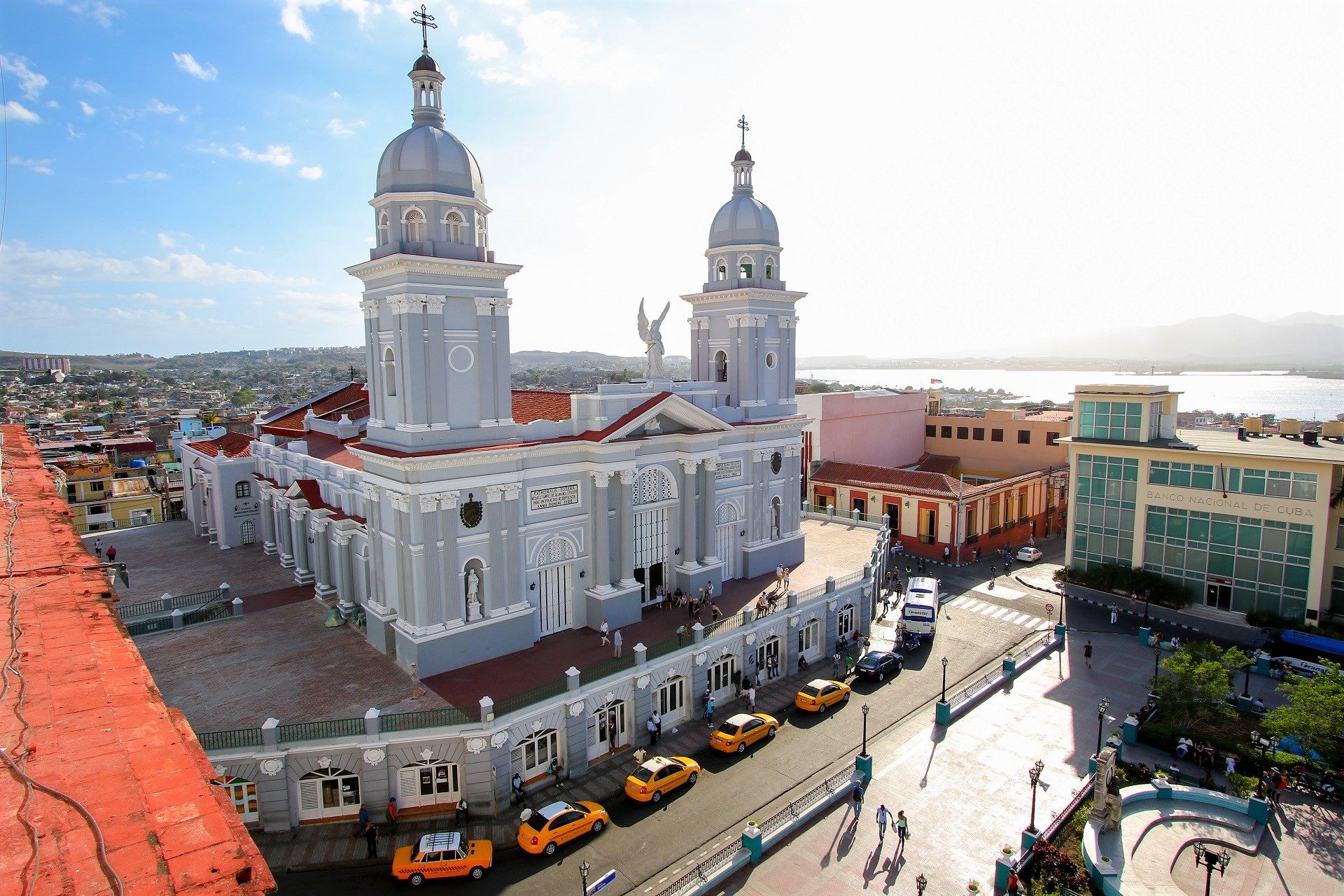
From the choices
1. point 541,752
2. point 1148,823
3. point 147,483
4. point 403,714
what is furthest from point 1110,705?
point 147,483

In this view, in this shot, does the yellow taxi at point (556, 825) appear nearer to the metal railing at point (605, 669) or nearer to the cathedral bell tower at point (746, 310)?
the metal railing at point (605, 669)

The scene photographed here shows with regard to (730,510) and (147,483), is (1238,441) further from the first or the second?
(147,483)

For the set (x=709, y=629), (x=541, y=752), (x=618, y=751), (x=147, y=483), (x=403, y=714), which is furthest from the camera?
(x=147, y=483)

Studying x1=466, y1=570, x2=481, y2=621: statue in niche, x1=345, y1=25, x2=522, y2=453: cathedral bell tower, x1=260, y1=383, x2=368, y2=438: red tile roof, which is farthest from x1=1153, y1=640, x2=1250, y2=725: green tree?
x1=260, y1=383, x2=368, y2=438: red tile roof

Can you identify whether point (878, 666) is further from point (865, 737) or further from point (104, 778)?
point (104, 778)

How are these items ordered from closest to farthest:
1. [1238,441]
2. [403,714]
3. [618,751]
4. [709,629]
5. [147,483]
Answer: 1. [403,714]
2. [618,751]
3. [709,629]
4. [1238,441]
5. [147,483]

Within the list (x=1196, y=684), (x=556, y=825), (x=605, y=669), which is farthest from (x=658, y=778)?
(x=1196, y=684)
